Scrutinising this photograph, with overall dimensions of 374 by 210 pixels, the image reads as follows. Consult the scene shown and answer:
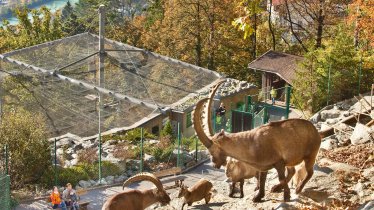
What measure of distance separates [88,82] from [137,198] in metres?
16.1

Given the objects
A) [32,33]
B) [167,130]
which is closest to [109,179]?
[167,130]

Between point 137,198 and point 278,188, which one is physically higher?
point 278,188

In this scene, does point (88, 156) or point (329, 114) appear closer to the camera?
point (88, 156)

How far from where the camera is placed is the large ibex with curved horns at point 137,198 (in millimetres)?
13336

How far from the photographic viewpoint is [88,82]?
96.0 ft

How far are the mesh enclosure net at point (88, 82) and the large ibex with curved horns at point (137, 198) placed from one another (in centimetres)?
1126

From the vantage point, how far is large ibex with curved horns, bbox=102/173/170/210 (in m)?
13.3

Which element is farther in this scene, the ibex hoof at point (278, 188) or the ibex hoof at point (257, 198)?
the ibex hoof at point (257, 198)

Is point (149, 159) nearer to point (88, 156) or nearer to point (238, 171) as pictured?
point (88, 156)

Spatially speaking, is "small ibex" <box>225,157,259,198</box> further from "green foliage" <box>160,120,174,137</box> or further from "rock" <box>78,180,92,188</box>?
"green foliage" <box>160,120,174,137</box>

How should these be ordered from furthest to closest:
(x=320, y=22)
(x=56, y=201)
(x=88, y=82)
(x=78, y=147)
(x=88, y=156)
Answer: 1. (x=320, y=22)
2. (x=88, y=82)
3. (x=78, y=147)
4. (x=88, y=156)
5. (x=56, y=201)

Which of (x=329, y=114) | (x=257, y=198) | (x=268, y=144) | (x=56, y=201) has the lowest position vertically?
(x=56, y=201)

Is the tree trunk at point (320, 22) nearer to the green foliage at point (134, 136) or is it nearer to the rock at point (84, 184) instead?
the green foliage at point (134, 136)

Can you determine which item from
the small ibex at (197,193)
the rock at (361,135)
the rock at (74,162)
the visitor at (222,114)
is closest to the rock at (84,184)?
the rock at (74,162)
